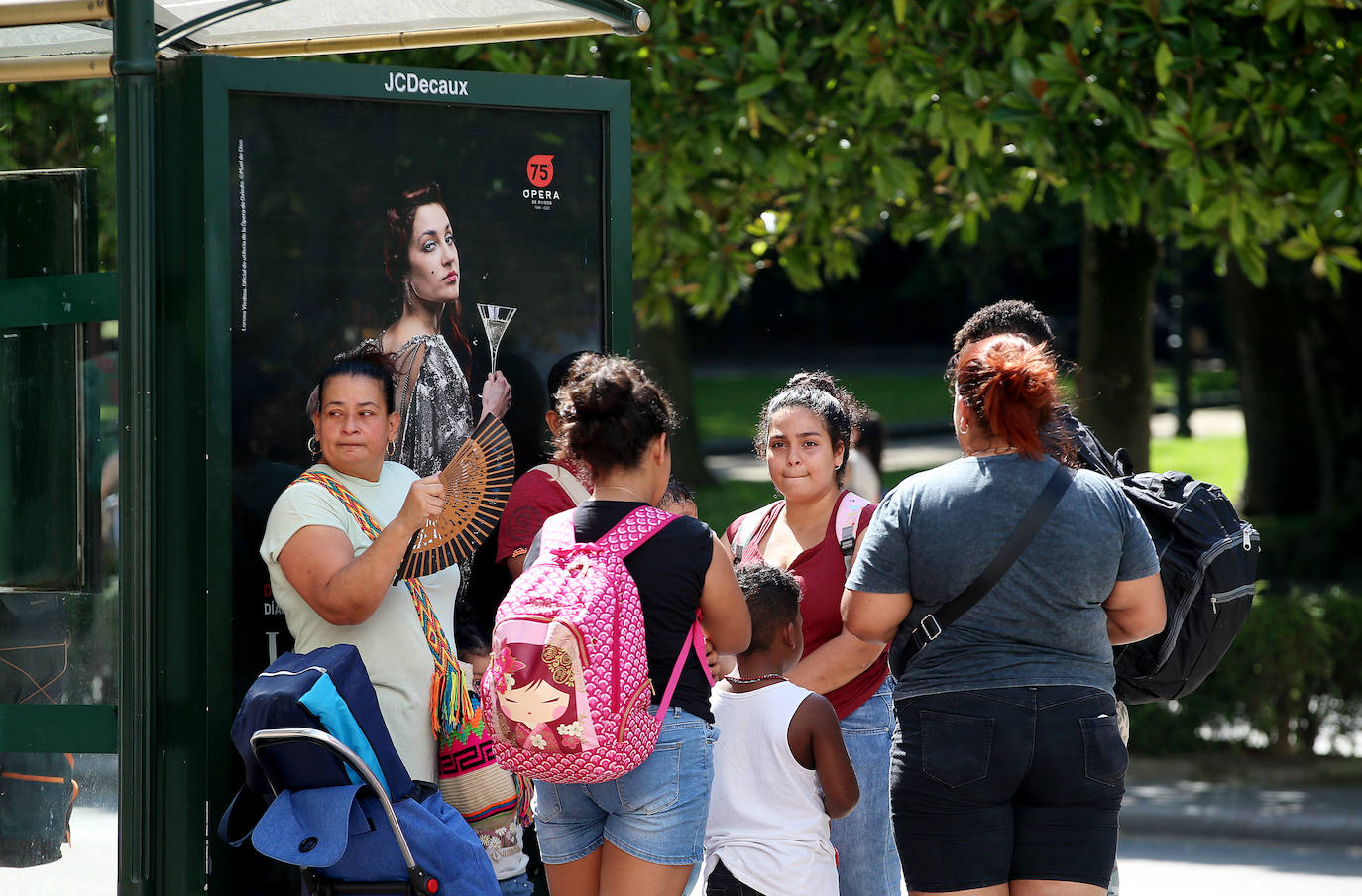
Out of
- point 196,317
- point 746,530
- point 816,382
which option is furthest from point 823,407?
point 196,317

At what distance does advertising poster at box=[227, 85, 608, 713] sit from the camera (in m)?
3.79

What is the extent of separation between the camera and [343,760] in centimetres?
332

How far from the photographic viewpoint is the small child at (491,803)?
3.89 metres

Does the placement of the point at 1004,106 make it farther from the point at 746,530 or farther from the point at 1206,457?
the point at 1206,457

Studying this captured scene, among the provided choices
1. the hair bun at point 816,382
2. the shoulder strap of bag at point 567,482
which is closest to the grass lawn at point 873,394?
the hair bun at point 816,382

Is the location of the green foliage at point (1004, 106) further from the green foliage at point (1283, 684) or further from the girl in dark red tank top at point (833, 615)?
the girl in dark red tank top at point (833, 615)

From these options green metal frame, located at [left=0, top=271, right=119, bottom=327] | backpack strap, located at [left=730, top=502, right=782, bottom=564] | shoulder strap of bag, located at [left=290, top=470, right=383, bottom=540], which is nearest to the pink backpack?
shoulder strap of bag, located at [left=290, top=470, right=383, bottom=540]

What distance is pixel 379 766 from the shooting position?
11.3 feet

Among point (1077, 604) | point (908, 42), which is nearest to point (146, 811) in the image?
point (1077, 604)

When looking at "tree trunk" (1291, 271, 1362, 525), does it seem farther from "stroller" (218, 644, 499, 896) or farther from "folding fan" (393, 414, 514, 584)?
"stroller" (218, 644, 499, 896)

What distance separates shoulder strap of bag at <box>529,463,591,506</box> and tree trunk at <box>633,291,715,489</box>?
919 cm

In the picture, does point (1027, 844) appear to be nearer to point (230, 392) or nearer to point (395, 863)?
point (395, 863)

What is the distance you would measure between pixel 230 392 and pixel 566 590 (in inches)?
40.2

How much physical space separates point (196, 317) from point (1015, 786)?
2137 mm
